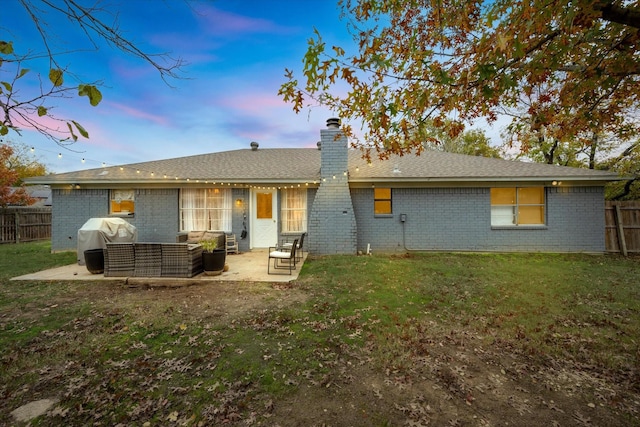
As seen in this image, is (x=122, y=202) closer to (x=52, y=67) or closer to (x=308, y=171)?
(x=308, y=171)

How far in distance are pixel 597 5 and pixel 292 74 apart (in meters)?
2.88

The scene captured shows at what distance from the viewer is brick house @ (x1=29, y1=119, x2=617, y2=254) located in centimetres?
911

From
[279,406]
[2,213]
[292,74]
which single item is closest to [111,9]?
[292,74]

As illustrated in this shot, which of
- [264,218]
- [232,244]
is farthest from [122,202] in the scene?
[264,218]

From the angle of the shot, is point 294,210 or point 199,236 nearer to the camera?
point 199,236

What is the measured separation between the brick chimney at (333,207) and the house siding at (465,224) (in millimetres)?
869

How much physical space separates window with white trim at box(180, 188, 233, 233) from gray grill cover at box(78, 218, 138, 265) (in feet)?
7.34

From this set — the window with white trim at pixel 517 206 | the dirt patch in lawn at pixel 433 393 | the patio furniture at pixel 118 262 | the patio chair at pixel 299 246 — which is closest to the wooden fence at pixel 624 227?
the window with white trim at pixel 517 206

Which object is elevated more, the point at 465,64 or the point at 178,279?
the point at 465,64

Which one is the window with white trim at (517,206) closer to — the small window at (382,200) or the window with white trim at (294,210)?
the small window at (382,200)

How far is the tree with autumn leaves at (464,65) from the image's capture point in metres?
2.62

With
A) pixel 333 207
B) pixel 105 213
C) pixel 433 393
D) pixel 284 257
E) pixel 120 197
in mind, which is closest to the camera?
pixel 433 393

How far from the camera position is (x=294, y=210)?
32.6 ft

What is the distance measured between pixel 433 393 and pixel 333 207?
22.5ft
